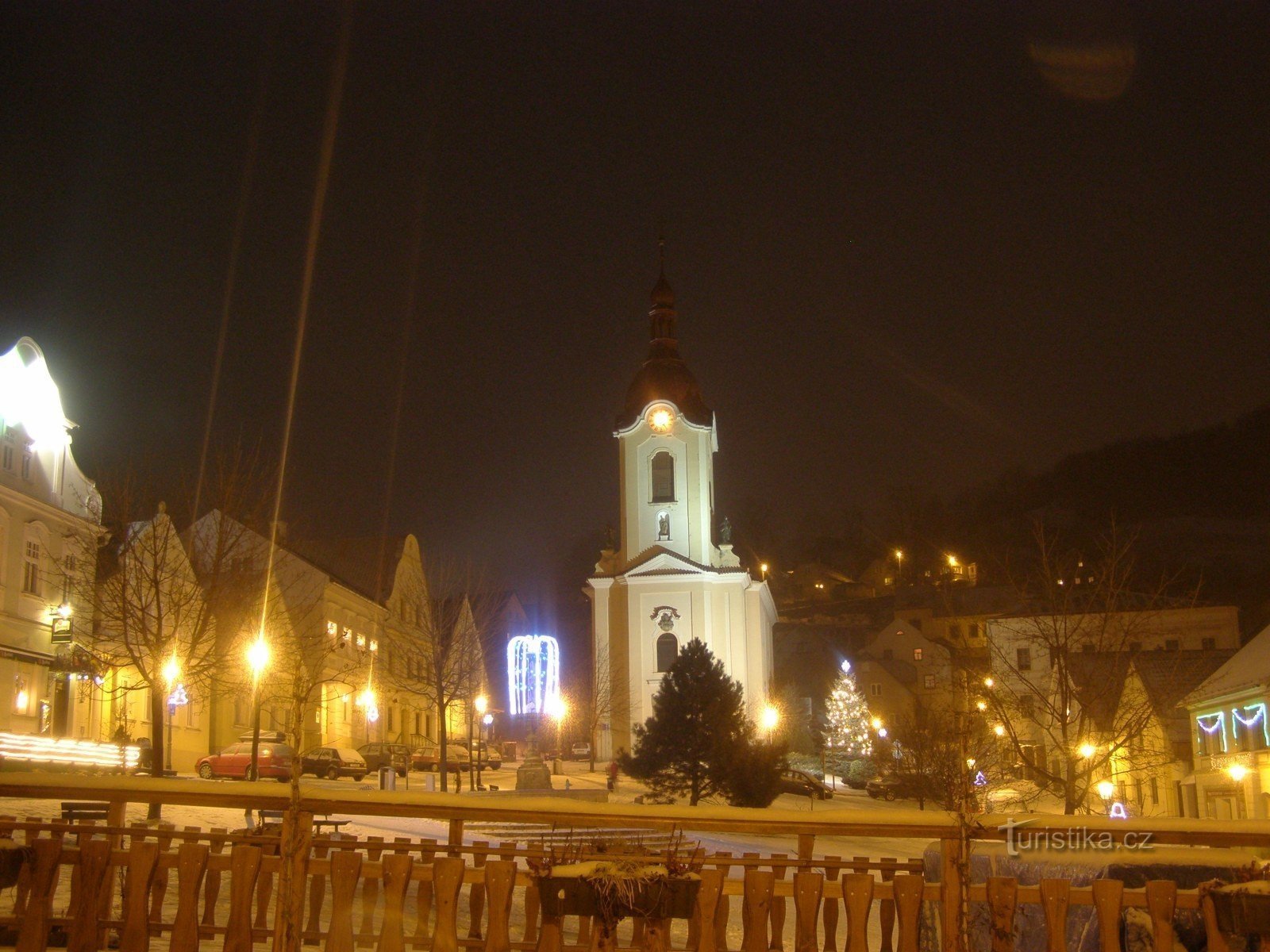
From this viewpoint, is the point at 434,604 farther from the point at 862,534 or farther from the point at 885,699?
the point at 862,534

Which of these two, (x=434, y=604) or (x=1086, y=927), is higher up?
(x=434, y=604)

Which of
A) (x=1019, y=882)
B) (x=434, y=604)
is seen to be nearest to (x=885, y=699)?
(x=434, y=604)

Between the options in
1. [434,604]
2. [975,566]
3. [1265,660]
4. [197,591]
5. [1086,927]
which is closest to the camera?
[1086,927]

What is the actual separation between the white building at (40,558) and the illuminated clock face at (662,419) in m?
32.6

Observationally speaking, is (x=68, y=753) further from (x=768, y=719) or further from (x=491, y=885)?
(x=768, y=719)

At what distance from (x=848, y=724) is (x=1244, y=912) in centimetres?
6262

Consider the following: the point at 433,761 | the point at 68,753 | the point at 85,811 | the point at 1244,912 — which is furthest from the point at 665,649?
the point at 1244,912

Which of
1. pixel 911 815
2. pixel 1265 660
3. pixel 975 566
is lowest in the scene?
pixel 911 815

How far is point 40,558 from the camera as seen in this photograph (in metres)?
35.7

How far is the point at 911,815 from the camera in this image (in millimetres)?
9109

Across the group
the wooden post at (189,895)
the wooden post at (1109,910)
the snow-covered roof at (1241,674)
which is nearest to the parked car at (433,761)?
the snow-covered roof at (1241,674)

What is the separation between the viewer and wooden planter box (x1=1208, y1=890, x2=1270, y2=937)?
7727 millimetres

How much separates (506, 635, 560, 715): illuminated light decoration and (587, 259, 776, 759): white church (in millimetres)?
13814

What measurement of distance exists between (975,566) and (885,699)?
39778 mm
